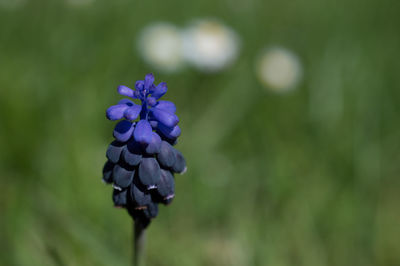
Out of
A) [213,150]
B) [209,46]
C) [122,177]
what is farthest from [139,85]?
[209,46]

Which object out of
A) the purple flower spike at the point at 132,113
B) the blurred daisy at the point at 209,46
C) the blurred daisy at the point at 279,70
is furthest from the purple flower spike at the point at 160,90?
the blurred daisy at the point at 209,46

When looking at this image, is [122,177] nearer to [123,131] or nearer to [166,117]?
[123,131]

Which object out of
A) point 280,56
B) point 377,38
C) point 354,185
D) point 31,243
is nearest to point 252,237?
point 354,185

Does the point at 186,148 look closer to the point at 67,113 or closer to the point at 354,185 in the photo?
the point at 67,113

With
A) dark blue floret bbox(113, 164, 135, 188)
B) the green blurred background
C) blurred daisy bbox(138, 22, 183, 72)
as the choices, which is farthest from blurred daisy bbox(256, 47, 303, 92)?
dark blue floret bbox(113, 164, 135, 188)

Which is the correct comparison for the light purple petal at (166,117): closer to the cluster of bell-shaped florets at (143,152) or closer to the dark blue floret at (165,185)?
the cluster of bell-shaped florets at (143,152)

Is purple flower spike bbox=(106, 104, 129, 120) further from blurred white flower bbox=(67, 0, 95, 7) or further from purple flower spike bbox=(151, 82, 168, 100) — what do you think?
blurred white flower bbox=(67, 0, 95, 7)
